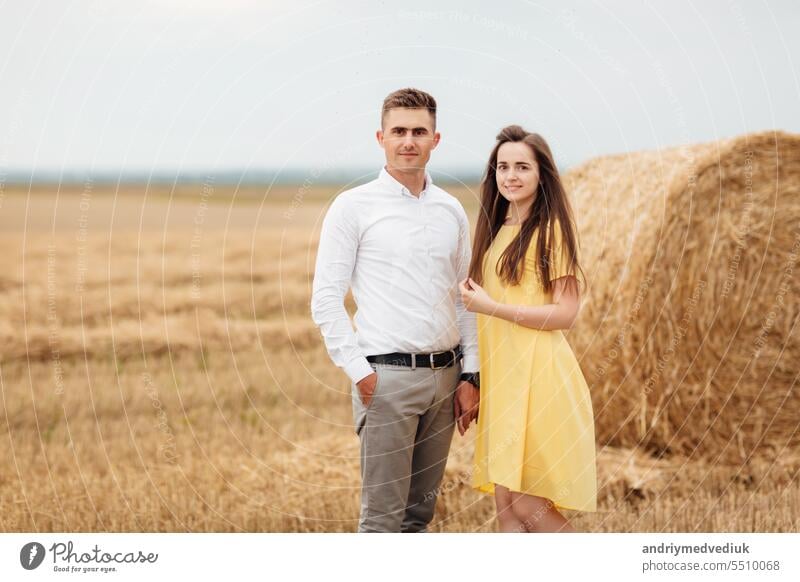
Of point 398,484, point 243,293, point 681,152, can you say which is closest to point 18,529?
point 398,484

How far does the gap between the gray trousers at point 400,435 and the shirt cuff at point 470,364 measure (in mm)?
30

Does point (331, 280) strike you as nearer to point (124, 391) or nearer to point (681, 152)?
point (681, 152)

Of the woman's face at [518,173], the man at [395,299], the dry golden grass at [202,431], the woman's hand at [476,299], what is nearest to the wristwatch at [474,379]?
the man at [395,299]

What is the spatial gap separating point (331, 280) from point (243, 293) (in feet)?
21.9

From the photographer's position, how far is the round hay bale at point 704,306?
547 centimetres

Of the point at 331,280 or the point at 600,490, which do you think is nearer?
the point at 331,280

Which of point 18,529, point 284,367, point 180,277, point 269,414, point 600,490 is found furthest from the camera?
point 180,277

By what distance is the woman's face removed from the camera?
3553mm

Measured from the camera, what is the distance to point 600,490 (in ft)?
17.2

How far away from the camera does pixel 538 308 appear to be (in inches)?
138

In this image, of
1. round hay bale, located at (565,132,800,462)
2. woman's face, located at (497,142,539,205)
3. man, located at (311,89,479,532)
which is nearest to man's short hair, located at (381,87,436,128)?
man, located at (311,89,479,532)

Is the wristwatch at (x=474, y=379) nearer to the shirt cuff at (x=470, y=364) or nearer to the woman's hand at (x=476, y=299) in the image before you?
the shirt cuff at (x=470, y=364)

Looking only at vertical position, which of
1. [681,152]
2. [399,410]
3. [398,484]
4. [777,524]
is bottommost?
[777,524]

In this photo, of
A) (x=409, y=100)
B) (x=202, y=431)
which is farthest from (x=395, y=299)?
(x=202, y=431)
